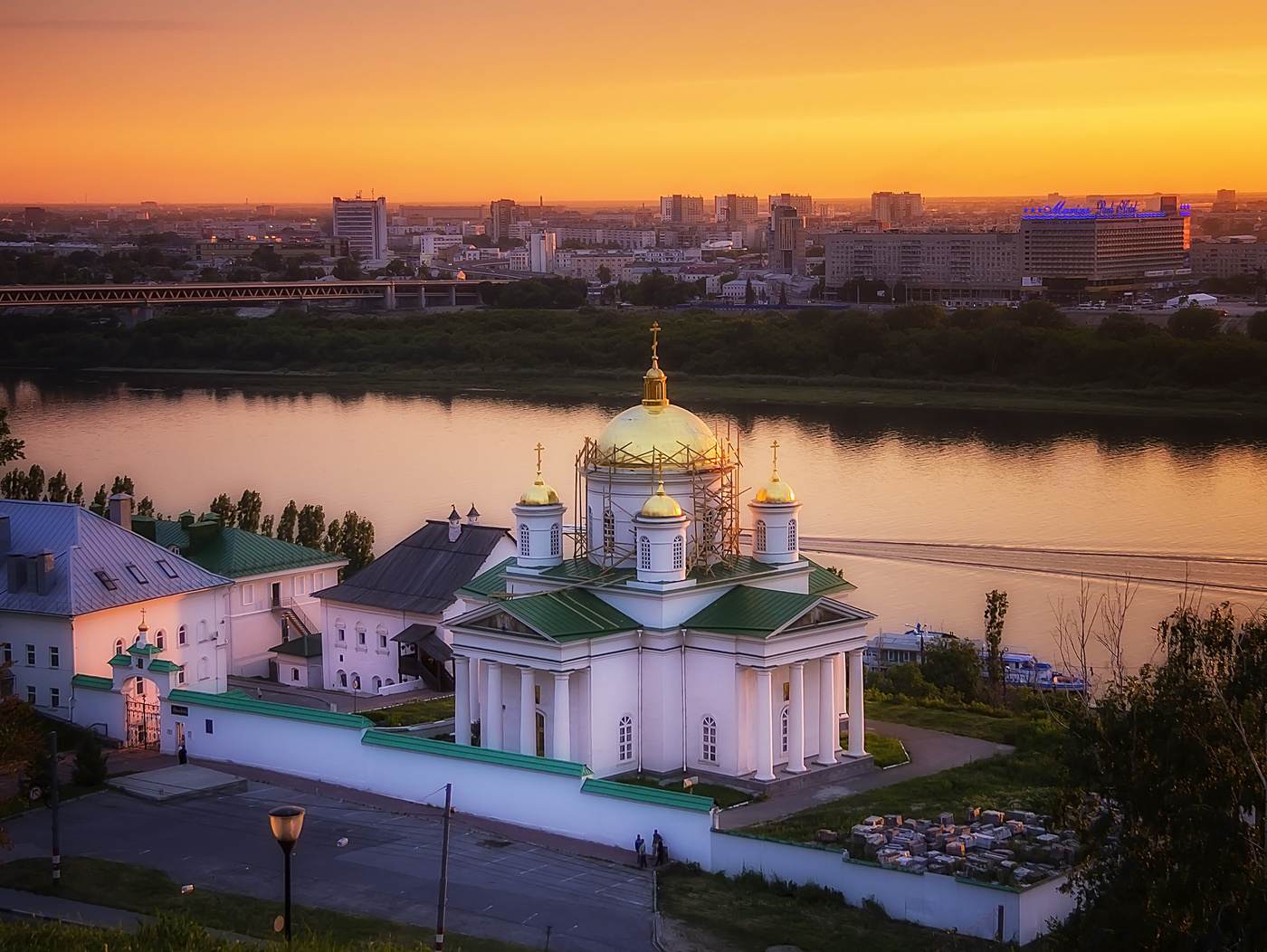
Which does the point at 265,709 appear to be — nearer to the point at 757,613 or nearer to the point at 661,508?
the point at 661,508

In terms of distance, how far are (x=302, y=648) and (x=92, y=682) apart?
481 centimetres

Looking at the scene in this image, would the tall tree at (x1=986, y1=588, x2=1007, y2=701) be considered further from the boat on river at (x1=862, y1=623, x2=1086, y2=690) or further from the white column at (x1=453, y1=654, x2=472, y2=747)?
the white column at (x1=453, y1=654, x2=472, y2=747)

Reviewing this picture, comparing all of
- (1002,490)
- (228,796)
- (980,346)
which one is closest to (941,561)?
(1002,490)

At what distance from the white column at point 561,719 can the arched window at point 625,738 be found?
70 centimetres

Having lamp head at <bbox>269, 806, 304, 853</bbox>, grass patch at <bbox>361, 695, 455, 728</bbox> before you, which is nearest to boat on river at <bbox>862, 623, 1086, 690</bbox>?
grass patch at <bbox>361, 695, 455, 728</bbox>

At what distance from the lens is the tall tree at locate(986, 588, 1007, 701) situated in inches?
1021

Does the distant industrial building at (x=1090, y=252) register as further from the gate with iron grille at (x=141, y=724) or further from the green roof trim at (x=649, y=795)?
the green roof trim at (x=649, y=795)

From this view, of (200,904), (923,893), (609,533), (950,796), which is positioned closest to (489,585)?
(609,533)

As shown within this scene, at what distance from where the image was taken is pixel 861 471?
46.2 meters

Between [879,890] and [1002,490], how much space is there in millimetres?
28611

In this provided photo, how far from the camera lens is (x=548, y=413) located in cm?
5944

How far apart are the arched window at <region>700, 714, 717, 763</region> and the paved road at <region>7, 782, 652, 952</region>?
2.74 metres

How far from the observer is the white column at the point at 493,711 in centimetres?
1994

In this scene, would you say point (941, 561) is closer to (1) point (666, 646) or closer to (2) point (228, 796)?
(1) point (666, 646)
